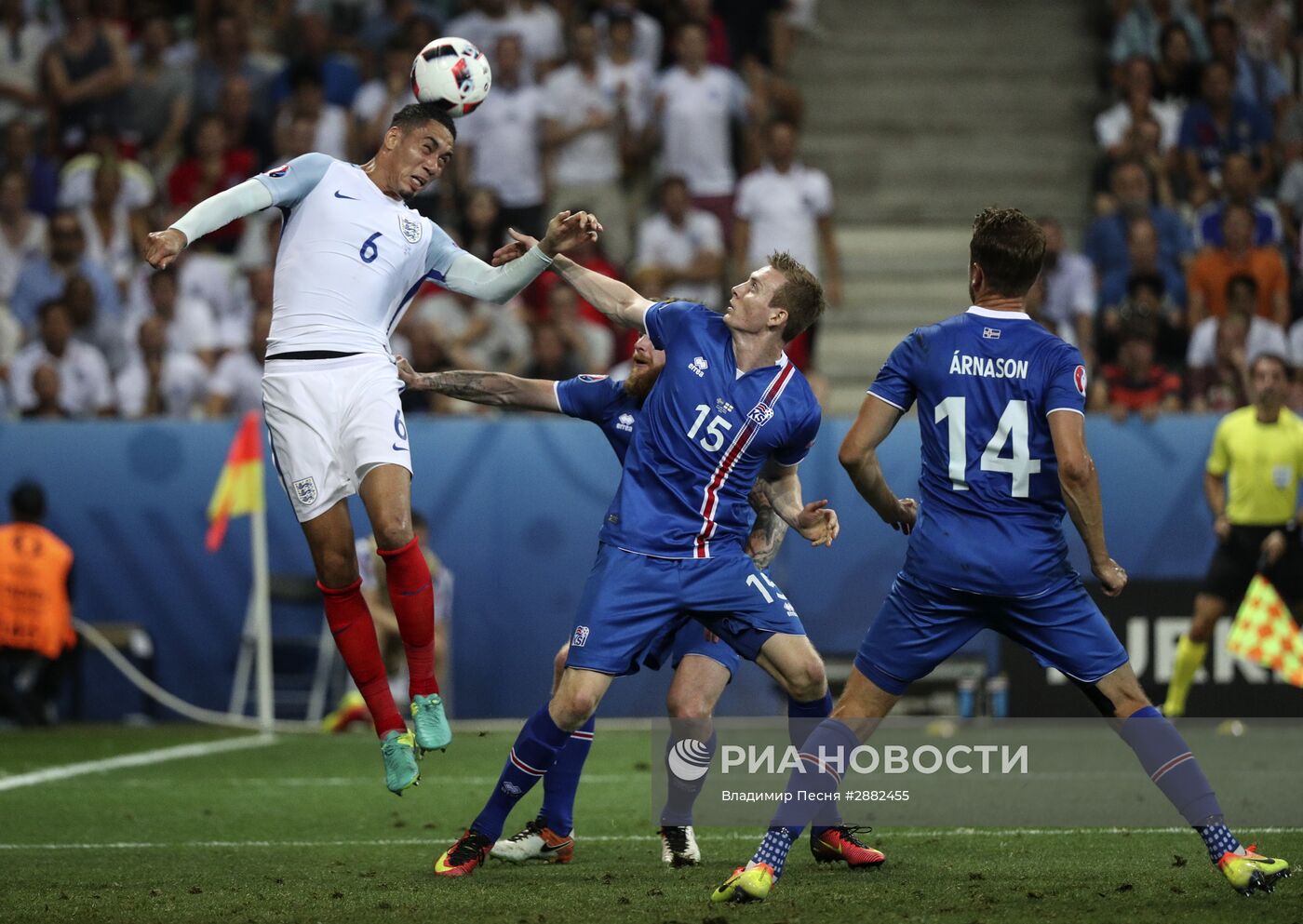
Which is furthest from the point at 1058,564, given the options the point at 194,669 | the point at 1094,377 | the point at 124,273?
the point at 124,273

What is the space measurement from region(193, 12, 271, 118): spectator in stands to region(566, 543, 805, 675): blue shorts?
39.0ft

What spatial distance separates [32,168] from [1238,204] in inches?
423

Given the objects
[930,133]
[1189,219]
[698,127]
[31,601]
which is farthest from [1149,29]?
[31,601]

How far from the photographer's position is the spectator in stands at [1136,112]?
17.0m

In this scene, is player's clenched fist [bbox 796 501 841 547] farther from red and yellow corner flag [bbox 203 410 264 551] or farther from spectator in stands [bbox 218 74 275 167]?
spectator in stands [bbox 218 74 275 167]

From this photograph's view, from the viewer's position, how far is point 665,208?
15891mm

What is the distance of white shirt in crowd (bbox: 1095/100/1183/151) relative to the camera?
56.0 ft

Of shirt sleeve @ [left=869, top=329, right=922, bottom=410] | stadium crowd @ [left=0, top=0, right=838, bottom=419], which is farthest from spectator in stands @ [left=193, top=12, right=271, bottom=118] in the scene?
shirt sleeve @ [left=869, top=329, right=922, bottom=410]

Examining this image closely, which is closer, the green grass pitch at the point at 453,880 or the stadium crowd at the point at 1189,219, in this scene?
the green grass pitch at the point at 453,880

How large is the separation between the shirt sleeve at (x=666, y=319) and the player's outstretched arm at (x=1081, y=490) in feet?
5.24

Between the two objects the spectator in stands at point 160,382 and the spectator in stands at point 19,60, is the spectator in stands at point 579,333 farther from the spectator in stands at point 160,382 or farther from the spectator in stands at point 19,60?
the spectator in stands at point 19,60

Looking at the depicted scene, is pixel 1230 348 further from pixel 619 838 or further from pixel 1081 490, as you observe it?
pixel 1081 490

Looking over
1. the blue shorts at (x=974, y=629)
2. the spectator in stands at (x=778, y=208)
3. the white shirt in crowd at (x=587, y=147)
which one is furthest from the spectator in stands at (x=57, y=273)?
the blue shorts at (x=974, y=629)

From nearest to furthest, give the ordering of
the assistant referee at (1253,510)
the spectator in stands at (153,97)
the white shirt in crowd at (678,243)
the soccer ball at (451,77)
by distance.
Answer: the soccer ball at (451,77)
the assistant referee at (1253,510)
the white shirt in crowd at (678,243)
the spectator in stands at (153,97)
